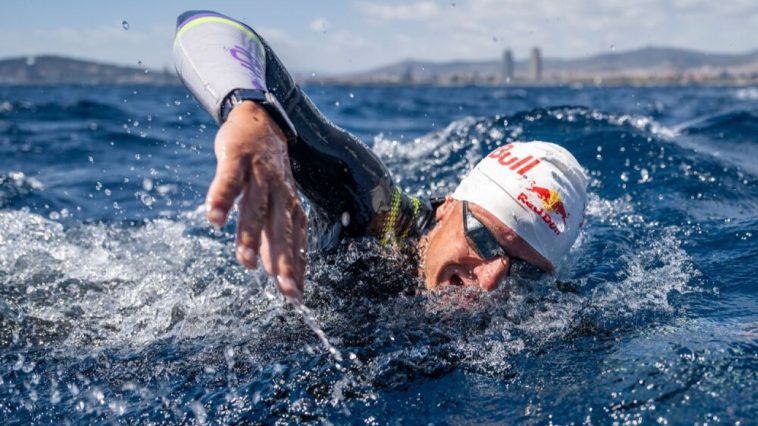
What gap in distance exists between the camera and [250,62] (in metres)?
2.87

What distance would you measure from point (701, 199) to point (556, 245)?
129 inches

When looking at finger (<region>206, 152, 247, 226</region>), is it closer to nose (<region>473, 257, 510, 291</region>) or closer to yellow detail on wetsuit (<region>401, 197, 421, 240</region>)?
nose (<region>473, 257, 510, 291</region>)

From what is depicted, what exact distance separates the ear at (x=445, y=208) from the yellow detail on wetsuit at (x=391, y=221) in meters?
0.23

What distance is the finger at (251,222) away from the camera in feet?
6.00

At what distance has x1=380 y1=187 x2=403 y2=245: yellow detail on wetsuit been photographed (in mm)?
3715

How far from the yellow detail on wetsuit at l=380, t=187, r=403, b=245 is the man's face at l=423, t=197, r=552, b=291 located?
33 centimetres

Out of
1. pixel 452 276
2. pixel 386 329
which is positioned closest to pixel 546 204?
pixel 452 276

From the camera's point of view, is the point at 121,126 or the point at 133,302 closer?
the point at 133,302

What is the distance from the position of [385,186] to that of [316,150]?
0.47m

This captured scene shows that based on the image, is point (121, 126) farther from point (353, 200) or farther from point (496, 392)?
point (496, 392)

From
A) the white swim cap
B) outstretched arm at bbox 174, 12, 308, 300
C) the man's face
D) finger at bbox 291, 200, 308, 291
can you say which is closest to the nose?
the man's face

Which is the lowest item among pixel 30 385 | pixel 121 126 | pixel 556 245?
pixel 121 126

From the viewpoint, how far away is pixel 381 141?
10125 millimetres

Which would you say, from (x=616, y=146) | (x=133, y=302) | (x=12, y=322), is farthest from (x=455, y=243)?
(x=616, y=146)
